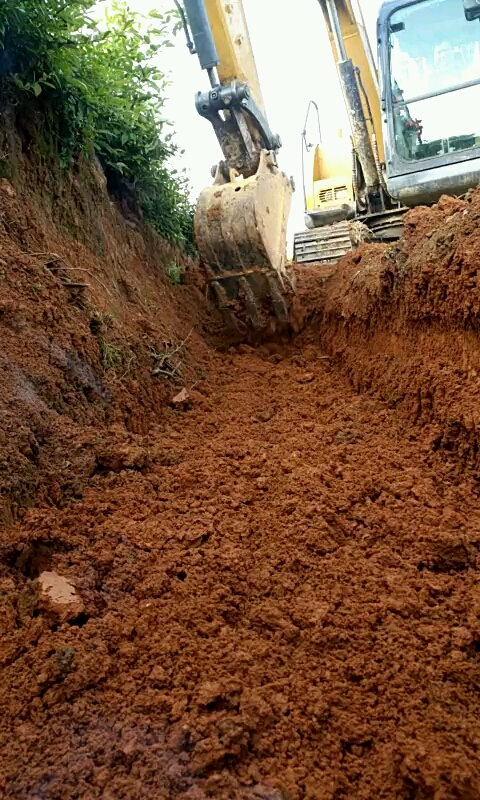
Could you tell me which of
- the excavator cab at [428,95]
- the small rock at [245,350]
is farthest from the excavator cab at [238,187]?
the excavator cab at [428,95]

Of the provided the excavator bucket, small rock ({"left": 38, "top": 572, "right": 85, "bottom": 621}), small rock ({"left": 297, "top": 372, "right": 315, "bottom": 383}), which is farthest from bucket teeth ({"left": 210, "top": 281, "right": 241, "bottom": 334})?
small rock ({"left": 38, "top": 572, "right": 85, "bottom": 621})

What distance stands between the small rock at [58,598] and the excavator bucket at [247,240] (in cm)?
333

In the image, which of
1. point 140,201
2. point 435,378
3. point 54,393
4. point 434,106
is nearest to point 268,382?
point 435,378

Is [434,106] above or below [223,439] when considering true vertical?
above

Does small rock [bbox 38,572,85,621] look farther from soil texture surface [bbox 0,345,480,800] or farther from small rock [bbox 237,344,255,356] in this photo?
small rock [bbox 237,344,255,356]

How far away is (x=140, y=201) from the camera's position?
18.4 ft

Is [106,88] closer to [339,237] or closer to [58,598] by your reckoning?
[339,237]

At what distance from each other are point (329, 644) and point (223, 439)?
1754mm

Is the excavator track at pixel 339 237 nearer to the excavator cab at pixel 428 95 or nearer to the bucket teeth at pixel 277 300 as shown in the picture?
the excavator cab at pixel 428 95

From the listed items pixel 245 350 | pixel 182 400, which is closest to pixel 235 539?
pixel 182 400

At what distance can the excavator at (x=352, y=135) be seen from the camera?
16.6 feet

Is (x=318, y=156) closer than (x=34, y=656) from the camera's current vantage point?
No

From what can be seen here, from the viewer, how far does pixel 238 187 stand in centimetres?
507

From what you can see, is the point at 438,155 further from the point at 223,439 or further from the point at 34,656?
the point at 34,656
